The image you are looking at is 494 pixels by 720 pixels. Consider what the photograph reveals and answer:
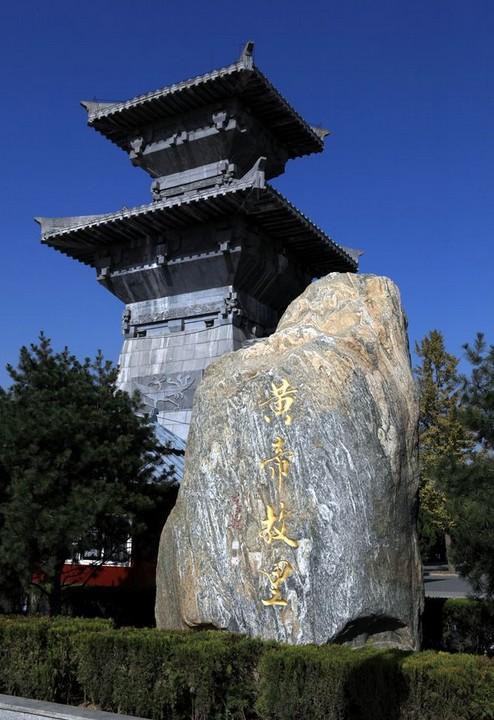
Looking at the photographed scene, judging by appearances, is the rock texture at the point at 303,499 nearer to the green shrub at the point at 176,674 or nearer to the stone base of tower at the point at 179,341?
the green shrub at the point at 176,674

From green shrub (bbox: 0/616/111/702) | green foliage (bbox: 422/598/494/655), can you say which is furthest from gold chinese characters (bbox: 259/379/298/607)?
green foliage (bbox: 422/598/494/655)

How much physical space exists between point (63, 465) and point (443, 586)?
17.4 m

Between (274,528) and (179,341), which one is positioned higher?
(179,341)

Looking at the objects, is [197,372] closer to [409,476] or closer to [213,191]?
[213,191]

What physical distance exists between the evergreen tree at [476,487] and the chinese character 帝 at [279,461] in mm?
3243

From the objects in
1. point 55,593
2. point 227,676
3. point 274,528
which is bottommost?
point 227,676

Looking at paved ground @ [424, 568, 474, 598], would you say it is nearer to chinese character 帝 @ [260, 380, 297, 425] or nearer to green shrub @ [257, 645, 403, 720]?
chinese character 帝 @ [260, 380, 297, 425]

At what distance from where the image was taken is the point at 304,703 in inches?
198

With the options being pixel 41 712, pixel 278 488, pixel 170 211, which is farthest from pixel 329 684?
pixel 170 211

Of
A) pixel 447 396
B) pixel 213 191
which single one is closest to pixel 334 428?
pixel 213 191

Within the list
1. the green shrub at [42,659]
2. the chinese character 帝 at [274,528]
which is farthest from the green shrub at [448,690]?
the green shrub at [42,659]

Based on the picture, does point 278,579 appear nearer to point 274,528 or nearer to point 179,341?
point 274,528

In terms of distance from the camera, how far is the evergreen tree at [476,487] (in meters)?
8.59

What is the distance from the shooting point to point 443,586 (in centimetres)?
2362
